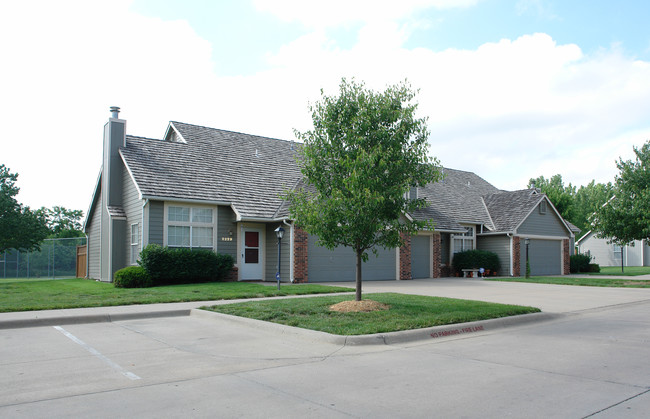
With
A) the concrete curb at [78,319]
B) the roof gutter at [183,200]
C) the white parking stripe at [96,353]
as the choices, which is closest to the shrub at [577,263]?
the roof gutter at [183,200]

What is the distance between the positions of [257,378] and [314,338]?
2672 mm

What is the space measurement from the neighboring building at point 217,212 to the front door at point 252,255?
4 cm

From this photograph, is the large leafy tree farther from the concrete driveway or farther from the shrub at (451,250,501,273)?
the concrete driveway

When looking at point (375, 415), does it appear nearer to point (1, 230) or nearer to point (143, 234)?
point (143, 234)

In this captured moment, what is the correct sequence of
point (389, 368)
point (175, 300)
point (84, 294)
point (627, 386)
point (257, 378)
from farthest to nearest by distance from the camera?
1. point (84, 294)
2. point (175, 300)
3. point (389, 368)
4. point (257, 378)
5. point (627, 386)

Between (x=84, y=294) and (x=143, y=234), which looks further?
(x=143, y=234)

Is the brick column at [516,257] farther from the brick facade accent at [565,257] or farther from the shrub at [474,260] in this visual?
the brick facade accent at [565,257]

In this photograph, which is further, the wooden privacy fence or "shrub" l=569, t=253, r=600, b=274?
"shrub" l=569, t=253, r=600, b=274

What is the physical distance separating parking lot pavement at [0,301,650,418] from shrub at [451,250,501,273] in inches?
726

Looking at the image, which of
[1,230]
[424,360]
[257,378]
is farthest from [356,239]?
[1,230]

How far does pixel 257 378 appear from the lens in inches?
251

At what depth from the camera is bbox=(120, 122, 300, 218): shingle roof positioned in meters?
20.8

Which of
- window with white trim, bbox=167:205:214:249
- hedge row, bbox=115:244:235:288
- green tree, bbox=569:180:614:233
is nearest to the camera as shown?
hedge row, bbox=115:244:235:288

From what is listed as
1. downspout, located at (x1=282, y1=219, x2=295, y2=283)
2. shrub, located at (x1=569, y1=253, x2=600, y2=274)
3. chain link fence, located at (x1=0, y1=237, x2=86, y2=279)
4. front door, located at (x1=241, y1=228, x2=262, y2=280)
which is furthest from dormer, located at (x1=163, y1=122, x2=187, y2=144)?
shrub, located at (x1=569, y1=253, x2=600, y2=274)
